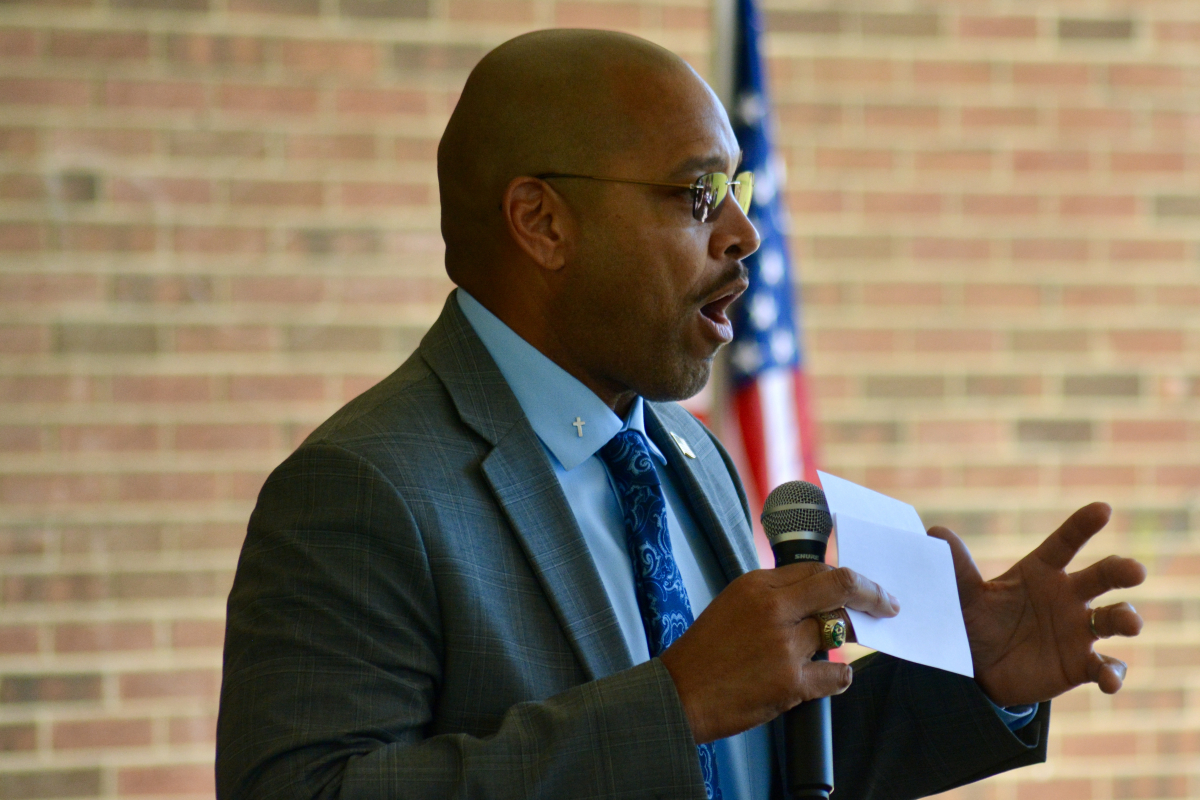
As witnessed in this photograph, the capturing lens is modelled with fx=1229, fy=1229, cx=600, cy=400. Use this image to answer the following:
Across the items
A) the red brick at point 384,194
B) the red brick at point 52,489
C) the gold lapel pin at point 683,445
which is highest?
the red brick at point 384,194

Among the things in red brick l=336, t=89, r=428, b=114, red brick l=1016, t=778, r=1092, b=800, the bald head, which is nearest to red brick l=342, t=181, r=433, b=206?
red brick l=336, t=89, r=428, b=114

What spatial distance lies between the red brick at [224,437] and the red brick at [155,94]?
2.84 ft

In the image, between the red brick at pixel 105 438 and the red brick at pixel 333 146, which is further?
the red brick at pixel 333 146

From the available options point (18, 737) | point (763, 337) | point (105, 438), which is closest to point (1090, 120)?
point (763, 337)

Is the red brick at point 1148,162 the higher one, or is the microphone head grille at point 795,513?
the red brick at point 1148,162

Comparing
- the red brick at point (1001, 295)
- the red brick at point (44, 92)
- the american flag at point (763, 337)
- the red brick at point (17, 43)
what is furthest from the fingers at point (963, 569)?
the red brick at point (17, 43)

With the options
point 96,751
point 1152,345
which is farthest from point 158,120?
point 1152,345

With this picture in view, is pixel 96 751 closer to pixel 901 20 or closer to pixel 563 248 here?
pixel 563 248

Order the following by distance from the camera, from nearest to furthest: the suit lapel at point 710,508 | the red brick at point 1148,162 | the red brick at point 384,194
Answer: the suit lapel at point 710,508, the red brick at point 384,194, the red brick at point 1148,162

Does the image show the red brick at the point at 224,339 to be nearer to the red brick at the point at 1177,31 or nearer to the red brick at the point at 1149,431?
the red brick at the point at 1149,431

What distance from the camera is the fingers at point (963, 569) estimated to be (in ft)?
5.88

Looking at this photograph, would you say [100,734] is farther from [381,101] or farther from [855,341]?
[855,341]

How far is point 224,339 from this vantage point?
3.31 meters

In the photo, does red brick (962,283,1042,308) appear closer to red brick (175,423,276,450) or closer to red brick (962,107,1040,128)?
red brick (962,107,1040,128)
